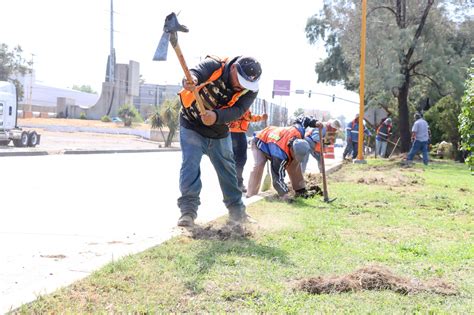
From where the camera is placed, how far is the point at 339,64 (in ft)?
112

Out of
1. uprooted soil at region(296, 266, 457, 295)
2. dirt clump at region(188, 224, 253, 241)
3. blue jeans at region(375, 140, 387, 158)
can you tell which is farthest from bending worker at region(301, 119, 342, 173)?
blue jeans at region(375, 140, 387, 158)

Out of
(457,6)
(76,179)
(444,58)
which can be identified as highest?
(457,6)

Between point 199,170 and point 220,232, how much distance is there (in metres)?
0.75

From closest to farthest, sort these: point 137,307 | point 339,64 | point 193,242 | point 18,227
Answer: point 137,307
point 193,242
point 18,227
point 339,64

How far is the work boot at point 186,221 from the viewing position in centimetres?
567

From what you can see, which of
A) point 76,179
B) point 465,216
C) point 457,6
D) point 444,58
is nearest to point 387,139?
point 444,58

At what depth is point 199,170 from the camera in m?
5.80

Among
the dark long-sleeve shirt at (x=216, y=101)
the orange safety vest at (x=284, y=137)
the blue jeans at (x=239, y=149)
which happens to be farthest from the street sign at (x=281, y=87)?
the dark long-sleeve shirt at (x=216, y=101)

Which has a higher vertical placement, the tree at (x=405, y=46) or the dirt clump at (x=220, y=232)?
the tree at (x=405, y=46)

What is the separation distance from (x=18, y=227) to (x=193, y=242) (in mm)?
1954

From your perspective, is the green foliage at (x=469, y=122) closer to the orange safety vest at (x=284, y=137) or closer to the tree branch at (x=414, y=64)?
the orange safety vest at (x=284, y=137)

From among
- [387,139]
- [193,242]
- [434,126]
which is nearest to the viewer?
[193,242]

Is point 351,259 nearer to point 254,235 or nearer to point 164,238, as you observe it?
point 254,235

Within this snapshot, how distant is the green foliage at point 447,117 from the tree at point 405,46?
598mm
